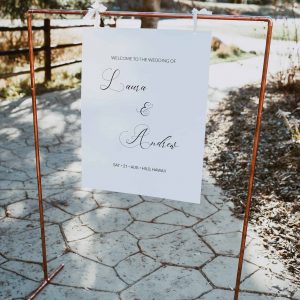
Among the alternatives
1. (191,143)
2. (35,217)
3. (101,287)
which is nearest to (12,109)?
(35,217)

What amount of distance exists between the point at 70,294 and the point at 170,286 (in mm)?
672

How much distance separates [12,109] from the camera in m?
6.98

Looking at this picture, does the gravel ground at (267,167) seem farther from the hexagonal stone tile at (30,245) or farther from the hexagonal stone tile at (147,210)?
the hexagonal stone tile at (30,245)

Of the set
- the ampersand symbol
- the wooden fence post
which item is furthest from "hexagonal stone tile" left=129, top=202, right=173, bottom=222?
the wooden fence post

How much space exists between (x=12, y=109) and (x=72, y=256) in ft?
14.2

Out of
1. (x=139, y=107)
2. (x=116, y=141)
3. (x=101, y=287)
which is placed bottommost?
(x=101, y=287)

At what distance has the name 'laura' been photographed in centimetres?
237

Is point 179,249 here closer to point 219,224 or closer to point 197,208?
point 219,224

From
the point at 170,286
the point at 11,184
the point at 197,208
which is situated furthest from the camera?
the point at 11,184

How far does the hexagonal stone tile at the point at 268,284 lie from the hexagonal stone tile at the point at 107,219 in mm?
1165

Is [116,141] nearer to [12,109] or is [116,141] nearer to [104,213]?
[104,213]

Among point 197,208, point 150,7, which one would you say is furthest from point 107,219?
point 150,7

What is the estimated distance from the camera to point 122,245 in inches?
134

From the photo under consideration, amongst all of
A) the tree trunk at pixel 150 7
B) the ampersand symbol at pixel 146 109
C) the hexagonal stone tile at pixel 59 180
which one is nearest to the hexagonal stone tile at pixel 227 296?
the ampersand symbol at pixel 146 109
